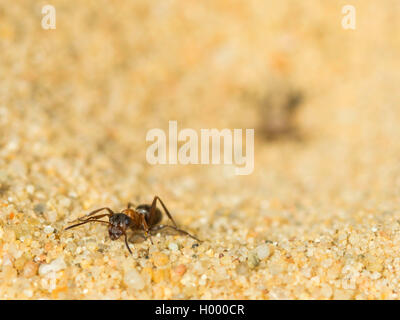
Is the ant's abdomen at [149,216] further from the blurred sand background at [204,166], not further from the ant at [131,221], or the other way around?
the blurred sand background at [204,166]

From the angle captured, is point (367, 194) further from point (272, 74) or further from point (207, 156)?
point (272, 74)

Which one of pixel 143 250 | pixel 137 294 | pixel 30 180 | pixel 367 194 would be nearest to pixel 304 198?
pixel 367 194

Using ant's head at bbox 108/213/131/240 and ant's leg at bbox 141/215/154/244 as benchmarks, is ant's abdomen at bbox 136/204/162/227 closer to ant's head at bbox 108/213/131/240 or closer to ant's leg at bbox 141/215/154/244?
ant's leg at bbox 141/215/154/244

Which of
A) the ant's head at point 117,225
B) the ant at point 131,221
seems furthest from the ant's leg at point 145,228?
the ant's head at point 117,225

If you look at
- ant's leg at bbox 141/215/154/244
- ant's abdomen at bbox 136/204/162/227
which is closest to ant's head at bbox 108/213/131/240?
ant's leg at bbox 141/215/154/244

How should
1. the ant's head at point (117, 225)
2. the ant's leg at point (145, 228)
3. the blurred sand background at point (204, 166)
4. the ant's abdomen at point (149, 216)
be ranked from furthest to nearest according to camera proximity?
1. the ant's abdomen at point (149, 216)
2. the ant's leg at point (145, 228)
3. the ant's head at point (117, 225)
4. the blurred sand background at point (204, 166)

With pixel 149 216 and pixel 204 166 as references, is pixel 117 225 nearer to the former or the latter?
pixel 149 216
